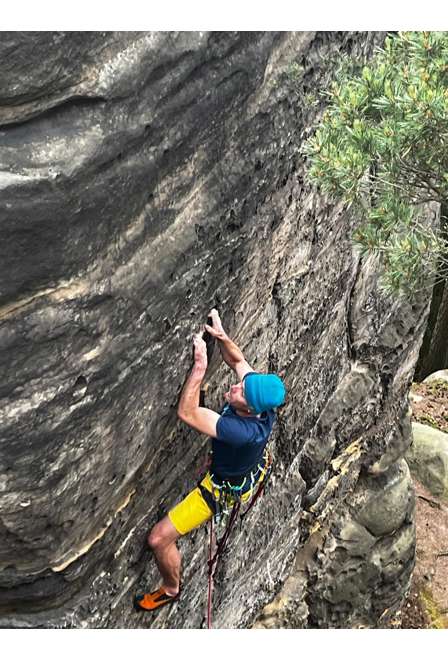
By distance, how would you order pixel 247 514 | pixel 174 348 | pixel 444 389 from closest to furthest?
pixel 174 348, pixel 247 514, pixel 444 389

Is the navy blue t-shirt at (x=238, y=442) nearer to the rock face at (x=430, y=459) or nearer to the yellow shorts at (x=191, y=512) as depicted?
the yellow shorts at (x=191, y=512)

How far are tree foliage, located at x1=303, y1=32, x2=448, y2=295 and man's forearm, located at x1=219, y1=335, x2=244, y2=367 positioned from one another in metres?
1.47

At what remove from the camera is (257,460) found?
669 cm

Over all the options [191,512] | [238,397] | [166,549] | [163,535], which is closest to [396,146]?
[238,397]

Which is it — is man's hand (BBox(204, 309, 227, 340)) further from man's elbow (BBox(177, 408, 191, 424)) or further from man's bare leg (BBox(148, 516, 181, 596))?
man's bare leg (BBox(148, 516, 181, 596))

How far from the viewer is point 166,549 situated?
6680 millimetres

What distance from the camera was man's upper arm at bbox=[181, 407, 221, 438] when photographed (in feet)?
20.3

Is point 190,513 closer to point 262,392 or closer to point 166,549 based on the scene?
point 166,549

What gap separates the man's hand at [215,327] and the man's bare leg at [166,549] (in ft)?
5.81

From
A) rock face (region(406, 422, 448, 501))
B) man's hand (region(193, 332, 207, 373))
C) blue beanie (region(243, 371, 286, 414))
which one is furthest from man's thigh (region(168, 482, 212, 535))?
rock face (region(406, 422, 448, 501))

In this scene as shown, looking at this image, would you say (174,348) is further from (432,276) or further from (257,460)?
(432,276)

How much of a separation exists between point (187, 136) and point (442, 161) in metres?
2.21

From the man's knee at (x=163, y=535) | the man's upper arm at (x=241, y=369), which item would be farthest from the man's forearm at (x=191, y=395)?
the man's knee at (x=163, y=535)

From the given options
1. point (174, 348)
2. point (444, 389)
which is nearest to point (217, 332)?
point (174, 348)
